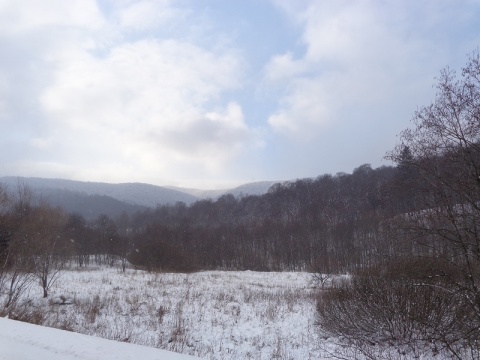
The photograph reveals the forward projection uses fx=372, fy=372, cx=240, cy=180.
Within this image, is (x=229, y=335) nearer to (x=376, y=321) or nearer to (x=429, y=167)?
(x=376, y=321)

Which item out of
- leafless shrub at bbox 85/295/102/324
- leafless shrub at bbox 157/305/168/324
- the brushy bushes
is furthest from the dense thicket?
leafless shrub at bbox 85/295/102/324

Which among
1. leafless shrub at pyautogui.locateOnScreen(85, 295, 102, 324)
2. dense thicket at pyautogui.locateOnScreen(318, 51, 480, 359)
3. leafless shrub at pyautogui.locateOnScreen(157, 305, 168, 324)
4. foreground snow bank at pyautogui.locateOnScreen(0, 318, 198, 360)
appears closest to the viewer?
foreground snow bank at pyautogui.locateOnScreen(0, 318, 198, 360)

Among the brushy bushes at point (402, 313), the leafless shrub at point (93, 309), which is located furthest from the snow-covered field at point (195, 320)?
the brushy bushes at point (402, 313)

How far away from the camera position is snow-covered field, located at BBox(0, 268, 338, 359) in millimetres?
9531

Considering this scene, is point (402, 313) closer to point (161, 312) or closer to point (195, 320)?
point (195, 320)

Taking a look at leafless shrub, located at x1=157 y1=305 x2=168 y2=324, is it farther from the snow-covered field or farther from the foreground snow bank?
the foreground snow bank

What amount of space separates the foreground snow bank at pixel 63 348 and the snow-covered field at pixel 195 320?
15.5ft

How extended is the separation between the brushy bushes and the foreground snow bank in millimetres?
6106

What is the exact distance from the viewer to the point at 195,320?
12375 mm

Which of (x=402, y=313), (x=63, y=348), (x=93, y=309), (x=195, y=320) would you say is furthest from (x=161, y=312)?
(x=63, y=348)

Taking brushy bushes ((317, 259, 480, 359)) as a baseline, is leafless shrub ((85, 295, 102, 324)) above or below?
below

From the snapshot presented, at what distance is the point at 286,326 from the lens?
11.8 metres

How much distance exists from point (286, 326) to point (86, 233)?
180 ft

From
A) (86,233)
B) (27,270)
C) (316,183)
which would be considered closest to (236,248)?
(86,233)
